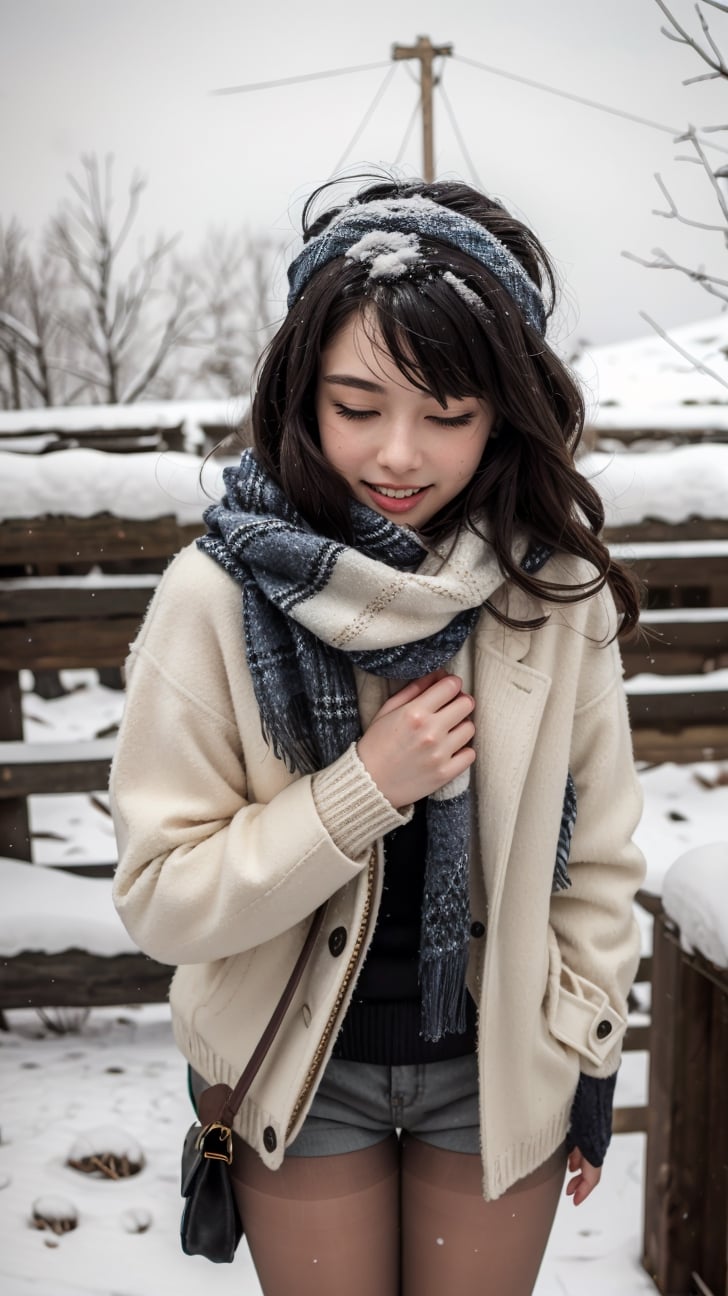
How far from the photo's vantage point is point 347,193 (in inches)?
47.2

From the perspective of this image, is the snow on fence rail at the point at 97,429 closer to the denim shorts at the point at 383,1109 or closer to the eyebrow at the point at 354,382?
the eyebrow at the point at 354,382

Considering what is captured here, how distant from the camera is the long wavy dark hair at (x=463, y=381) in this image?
39.6 inches

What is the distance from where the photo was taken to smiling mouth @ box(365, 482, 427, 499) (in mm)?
1089

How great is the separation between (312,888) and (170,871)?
159mm

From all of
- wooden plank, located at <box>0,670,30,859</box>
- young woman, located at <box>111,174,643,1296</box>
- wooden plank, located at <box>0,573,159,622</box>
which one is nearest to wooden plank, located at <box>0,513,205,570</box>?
wooden plank, located at <box>0,573,159,622</box>

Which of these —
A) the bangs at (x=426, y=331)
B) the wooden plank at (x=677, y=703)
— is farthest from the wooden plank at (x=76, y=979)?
the bangs at (x=426, y=331)

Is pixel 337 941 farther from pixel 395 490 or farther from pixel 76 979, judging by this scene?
pixel 76 979

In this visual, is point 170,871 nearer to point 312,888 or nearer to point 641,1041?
point 312,888

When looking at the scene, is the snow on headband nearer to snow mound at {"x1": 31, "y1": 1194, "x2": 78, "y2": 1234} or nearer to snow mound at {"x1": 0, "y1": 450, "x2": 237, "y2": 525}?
snow mound at {"x1": 0, "y1": 450, "x2": 237, "y2": 525}

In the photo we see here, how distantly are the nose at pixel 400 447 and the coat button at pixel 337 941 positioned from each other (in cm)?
54

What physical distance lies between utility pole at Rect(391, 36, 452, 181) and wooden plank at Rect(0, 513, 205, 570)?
149cm

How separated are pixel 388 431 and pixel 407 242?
20 centimetres

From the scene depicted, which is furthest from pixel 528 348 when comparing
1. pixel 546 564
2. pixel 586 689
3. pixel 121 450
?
pixel 121 450

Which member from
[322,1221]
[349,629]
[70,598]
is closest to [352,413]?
[349,629]
